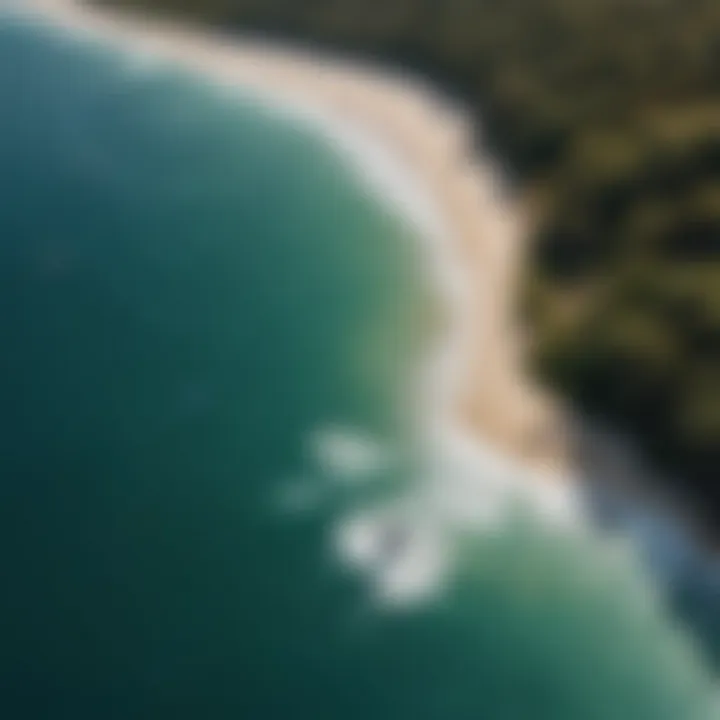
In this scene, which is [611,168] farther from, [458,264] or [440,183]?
[440,183]

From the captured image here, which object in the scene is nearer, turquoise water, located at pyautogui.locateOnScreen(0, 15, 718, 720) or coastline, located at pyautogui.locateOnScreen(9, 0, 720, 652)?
turquoise water, located at pyautogui.locateOnScreen(0, 15, 718, 720)

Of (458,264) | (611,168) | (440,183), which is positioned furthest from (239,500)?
(440,183)

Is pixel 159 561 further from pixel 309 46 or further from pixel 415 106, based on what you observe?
pixel 309 46

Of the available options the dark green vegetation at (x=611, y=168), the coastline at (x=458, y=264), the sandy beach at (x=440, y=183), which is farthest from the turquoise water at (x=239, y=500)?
the dark green vegetation at (x=611, y=168)

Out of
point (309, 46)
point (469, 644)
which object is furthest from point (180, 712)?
point (309, 46)

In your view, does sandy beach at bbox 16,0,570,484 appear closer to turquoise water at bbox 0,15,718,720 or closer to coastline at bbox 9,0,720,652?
coastline at bbox 9,0,720,652

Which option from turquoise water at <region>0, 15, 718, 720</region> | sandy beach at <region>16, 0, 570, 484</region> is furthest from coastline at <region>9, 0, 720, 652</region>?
turquoise water at <region>0, 15, 718, 720</region>

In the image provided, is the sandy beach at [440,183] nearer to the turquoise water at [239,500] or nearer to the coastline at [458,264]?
the coastline at [458,264]
